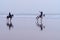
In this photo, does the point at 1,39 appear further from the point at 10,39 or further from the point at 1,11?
the point at 1,11

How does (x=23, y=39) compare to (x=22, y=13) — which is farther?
(x=22, y=13)

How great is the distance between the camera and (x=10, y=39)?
1357 mm

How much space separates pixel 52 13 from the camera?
17.5ft

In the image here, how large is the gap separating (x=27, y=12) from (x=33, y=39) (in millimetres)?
3863

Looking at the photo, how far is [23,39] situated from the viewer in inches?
53.4

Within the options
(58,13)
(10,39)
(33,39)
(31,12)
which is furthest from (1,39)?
(58,13)

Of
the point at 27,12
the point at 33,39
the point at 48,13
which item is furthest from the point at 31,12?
the point at 33,39

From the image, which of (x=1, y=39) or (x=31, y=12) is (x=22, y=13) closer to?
(x=31, y=12)

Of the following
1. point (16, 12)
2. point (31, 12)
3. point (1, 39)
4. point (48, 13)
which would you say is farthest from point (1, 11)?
point (1, 39)

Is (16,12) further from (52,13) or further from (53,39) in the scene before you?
(53,39)

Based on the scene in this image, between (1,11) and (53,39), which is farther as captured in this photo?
(1,11)

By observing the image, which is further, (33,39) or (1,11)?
(1,11)

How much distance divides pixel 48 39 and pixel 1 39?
340mm

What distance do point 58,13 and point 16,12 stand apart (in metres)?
1.21
